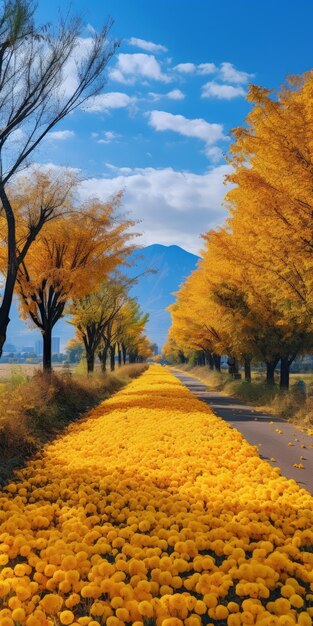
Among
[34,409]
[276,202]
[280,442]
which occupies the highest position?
[276,202]

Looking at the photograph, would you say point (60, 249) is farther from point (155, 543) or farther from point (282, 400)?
point (155, 543)

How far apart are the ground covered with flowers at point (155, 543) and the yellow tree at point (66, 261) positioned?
1071cm

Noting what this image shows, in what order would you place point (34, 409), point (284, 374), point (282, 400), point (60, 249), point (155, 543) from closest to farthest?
point (155, 543), point (34, 409), point (282, 400), point (60, 249), point (284, 374)

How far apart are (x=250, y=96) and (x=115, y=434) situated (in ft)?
25.2

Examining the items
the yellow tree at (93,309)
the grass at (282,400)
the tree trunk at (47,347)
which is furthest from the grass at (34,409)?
the yellow tree at (93,309)

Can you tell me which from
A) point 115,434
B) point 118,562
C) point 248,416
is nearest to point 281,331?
point 248,416

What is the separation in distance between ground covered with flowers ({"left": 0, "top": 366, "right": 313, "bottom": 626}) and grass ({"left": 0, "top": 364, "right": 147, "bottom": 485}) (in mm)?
903

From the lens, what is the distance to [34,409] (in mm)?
11688

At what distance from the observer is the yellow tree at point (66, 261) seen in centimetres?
1806

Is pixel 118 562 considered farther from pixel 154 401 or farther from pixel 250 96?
pixel 154 401

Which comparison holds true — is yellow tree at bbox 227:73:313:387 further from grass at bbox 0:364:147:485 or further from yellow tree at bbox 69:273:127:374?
yellow tree at bbox 69:273:127:374

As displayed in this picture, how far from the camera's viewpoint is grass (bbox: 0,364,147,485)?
28.6 ft

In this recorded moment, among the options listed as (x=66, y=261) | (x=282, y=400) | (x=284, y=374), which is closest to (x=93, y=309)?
(x=66, y=261)

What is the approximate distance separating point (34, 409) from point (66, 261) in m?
8.64
